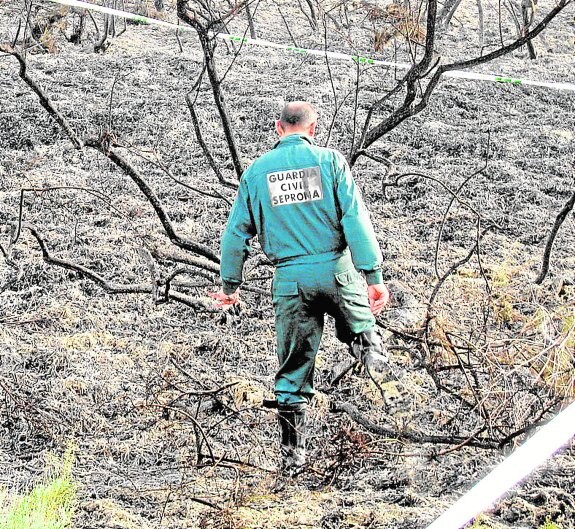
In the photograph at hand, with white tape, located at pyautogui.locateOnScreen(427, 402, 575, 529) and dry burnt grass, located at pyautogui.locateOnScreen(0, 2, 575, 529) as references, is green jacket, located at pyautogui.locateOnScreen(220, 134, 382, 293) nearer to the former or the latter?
dry burnt grass, located at pyautogui.locateOnScreen(0, 2, 575, 529)

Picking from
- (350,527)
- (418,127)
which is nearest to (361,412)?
(350,527)

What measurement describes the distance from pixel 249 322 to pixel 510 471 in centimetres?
326

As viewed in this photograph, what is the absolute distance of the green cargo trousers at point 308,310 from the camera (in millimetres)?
3521

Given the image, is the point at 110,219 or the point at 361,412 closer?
the point at 361,412

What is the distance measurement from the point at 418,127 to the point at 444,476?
17.0 ft

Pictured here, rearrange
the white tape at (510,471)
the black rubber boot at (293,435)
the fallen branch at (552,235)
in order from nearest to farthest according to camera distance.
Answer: the white tape at (510,471) < the black rubber boot at (293,435) < the fallen branch at (552,235)

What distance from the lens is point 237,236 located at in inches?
142

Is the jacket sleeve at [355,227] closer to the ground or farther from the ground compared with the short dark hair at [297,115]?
closer to the ground

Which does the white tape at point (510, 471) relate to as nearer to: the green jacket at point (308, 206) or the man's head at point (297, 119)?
the green jacket at point (308, 206)

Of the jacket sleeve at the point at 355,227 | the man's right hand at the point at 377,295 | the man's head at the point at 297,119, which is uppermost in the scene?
the man's head at the point at 297,119

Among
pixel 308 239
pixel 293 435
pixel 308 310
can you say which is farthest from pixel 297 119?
pixel 293 435

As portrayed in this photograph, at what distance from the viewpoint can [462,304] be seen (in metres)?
5.45

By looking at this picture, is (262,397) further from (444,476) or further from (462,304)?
(462,304)

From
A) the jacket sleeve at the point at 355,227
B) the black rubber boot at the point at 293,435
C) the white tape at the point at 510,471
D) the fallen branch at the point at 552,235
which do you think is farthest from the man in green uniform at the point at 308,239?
the fallen branch at the point at 552,235
